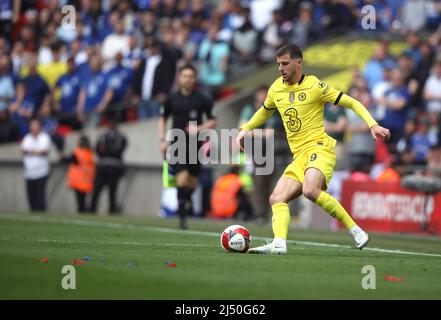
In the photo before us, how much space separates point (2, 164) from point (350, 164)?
9275 millimetres

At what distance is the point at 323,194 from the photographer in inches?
498

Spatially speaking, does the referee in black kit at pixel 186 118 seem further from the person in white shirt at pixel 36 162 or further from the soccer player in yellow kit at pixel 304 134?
the person in white shirt at pixel 36 162

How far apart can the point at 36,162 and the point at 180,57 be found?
417 centimetres

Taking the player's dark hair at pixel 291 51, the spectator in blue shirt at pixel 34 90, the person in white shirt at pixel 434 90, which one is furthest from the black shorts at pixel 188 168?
the spectator in blue shirt at pixel 34 90

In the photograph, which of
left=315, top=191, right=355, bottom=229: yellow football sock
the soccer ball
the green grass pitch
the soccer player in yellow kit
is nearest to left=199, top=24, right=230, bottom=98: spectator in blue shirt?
the green grass pitch

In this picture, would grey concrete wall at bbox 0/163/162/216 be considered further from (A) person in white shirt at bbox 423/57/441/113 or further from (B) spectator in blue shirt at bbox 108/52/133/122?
(A) person in white shirt at bbox 423/57/441/113

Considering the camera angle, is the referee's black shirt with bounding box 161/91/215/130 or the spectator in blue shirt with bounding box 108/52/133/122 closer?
the referee's black shirt with bounding box 161/91/215/130

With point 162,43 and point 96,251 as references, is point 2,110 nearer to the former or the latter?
point 162,43

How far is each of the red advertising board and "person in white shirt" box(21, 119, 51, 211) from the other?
7759 mm

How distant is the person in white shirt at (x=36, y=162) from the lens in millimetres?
26000

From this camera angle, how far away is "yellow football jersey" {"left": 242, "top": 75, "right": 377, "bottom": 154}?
41.6 ft

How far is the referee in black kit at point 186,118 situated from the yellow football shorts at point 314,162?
527cm

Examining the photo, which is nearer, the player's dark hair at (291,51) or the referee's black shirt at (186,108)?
the player's dark hair at (291,51)

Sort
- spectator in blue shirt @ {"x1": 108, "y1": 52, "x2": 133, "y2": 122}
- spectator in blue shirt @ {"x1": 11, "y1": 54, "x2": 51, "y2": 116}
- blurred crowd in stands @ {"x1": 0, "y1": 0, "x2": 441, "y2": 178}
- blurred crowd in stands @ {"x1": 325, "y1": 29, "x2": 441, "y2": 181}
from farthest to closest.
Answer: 1. spectator in blue shirt @ {"x1": 11, "y1": 54, "x2": 51, "y2": 116}
2. spectator in blue shirt @ {"x1": 108, "y1": 52, "x2": 133, "y2": 122}
3. blurred crowd in stands @ {"x1": 0, "y1": 0, "x2": 441, "y2": 178}
4. blurred crowd in stands @ {"x1": 325, "y1": 29, "x2": 441, "y2": 181}
